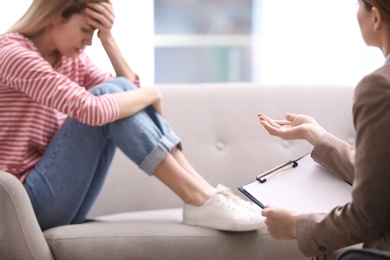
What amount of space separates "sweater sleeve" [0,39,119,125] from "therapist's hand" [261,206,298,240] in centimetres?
78

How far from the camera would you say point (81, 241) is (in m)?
1.93

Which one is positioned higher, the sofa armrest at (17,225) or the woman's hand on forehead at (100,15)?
the woman's hand on forehead at (100,15)

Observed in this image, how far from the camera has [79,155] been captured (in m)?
2.07

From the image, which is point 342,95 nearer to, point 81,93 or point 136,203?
point 136,203

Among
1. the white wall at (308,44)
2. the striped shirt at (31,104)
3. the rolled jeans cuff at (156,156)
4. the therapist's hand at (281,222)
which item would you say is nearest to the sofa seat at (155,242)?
the rolled jeans cuff at (156,156)

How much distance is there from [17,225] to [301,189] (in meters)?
0.76

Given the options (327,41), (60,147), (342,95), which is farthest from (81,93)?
(327,41)

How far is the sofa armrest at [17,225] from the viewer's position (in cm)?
182

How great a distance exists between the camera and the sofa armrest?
182cm

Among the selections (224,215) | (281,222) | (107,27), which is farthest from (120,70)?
(281,222)

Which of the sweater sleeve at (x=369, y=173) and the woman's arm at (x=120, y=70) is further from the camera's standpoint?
the woman's arm at (x=120, y=70)

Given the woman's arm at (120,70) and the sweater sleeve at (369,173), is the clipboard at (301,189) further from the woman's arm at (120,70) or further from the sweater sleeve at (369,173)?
the woman's arm at (120,70)

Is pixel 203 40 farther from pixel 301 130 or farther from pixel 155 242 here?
pixel 301 130

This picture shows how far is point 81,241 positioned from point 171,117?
697 mm
